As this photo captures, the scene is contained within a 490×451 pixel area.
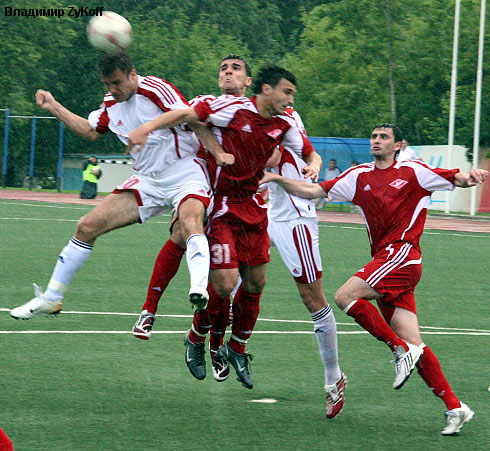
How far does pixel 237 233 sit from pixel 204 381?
130 centimetres

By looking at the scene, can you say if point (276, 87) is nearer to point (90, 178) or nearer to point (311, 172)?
point (311, 172)

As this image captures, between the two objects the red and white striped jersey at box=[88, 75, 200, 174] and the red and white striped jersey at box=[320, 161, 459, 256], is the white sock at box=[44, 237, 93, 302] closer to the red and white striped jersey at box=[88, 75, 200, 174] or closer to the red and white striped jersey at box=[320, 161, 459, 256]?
the red and white striped jersey at box=[88, 75, 200, 174]

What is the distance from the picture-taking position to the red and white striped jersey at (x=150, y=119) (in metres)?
7.25

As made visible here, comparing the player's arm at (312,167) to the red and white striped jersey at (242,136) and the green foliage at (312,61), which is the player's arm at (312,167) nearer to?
the red and white striped jersey at (242,136)

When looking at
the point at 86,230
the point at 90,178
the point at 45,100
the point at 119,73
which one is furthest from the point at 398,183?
the point at 90,178

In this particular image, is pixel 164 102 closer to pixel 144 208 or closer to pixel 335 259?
pixel 144 208

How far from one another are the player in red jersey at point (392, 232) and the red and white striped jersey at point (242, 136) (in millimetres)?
164

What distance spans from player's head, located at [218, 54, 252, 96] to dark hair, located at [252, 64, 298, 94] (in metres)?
1.12

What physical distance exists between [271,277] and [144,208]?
25.7 ft

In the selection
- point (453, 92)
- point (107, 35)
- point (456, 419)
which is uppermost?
point (453, 92)

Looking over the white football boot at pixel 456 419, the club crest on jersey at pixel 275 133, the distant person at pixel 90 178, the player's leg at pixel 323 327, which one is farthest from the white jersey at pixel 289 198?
the distant person at pixel 90 178

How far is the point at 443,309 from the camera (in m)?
12.0

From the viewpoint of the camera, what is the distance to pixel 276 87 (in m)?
7.11

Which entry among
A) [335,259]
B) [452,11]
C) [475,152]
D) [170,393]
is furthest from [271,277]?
[452,11]
